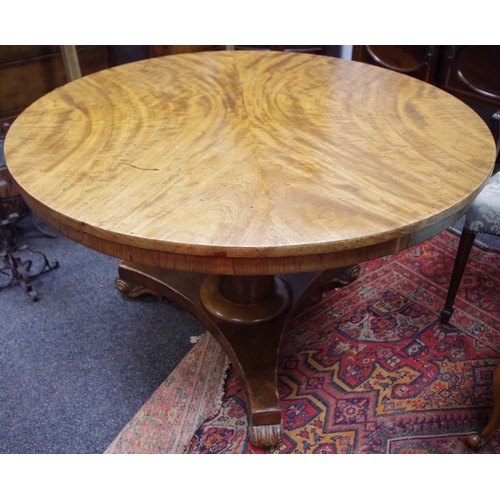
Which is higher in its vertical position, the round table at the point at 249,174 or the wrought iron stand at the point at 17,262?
the round table at the point at 249,174

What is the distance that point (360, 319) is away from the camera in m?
1.65

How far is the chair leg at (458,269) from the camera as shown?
4.76 ft

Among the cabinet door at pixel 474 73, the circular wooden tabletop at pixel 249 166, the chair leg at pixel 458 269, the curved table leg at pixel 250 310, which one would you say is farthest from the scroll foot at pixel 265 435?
the cabinet door at pixel 474 73

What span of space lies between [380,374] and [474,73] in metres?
1.53

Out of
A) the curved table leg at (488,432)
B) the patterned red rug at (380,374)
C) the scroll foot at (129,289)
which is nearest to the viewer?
the curved table leg at (488,432)

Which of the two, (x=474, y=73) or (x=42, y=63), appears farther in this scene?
(x=42, y=63)

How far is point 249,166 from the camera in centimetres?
104

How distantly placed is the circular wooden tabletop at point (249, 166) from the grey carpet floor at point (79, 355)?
61 centimetres

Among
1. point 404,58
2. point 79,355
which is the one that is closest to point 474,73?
point 404,58

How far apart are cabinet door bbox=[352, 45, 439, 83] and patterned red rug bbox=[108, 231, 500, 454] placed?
1.03 m

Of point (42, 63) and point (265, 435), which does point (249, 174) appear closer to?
point (265, 435)

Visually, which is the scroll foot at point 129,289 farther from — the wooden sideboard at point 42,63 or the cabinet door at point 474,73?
→ the cabinet door at point 474,73

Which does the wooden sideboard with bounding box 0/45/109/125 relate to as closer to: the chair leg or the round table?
the round table

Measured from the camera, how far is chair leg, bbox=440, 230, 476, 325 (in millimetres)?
1452
